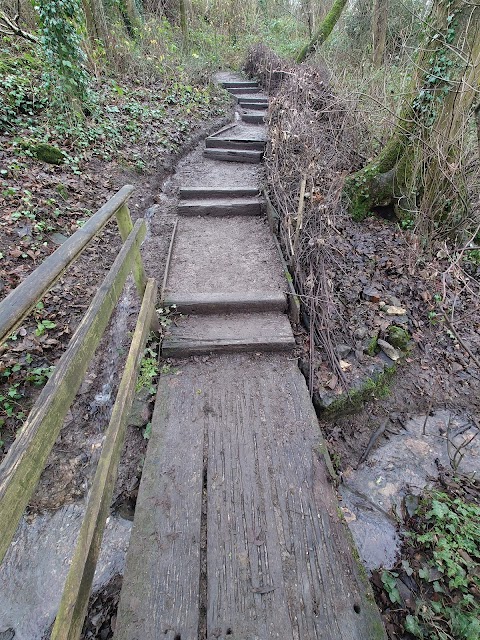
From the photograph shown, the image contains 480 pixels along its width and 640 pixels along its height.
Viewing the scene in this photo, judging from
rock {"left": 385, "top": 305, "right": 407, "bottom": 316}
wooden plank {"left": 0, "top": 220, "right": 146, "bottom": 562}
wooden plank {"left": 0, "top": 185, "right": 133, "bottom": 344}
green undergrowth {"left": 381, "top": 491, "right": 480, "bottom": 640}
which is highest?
wooden plank {"left": 0, "top": 185, "right": 133, "bottom": 344}

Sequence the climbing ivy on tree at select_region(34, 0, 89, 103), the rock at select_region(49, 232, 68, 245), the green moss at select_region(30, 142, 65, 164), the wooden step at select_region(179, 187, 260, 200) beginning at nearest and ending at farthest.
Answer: the rock at select_region(49, 232, 68, 245) → the green moss at select_region(30, 142, 65, 164) → the climbing ivy on tree at select_region(34, 0, 89, 103) → the wooden step at select_region(179, 187, 260, 200)

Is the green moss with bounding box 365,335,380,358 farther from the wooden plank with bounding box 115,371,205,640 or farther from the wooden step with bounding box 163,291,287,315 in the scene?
the wooden plank with bounding box 115,371,205,640

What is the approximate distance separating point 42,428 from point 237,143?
7.14m

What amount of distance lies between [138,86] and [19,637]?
9.66 meters

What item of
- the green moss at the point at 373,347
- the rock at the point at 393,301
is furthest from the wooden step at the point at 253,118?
the green moss at the point at 373,347

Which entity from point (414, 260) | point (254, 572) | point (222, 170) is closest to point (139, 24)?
point (222, 170)

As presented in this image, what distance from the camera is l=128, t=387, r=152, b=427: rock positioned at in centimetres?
263

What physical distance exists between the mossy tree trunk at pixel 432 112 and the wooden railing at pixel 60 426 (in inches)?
168

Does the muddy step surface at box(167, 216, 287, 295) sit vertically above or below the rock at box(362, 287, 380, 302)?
above

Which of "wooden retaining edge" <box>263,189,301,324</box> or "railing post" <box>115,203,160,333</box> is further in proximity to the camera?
"wooden retaining edge" <box>263,189,301,324</box>

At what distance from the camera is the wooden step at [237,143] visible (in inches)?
273

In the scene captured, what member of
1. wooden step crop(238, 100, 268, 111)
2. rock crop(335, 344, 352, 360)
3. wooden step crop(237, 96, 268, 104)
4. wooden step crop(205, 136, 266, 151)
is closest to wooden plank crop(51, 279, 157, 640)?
rock crop(335, 344, 352, 360)

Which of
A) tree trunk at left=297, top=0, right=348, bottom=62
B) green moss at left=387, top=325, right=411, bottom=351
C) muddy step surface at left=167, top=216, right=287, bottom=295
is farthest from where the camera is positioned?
Answer: tree trunk at left=297, top=0, right=348, bottom=62

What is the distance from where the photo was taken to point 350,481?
9.02ft
